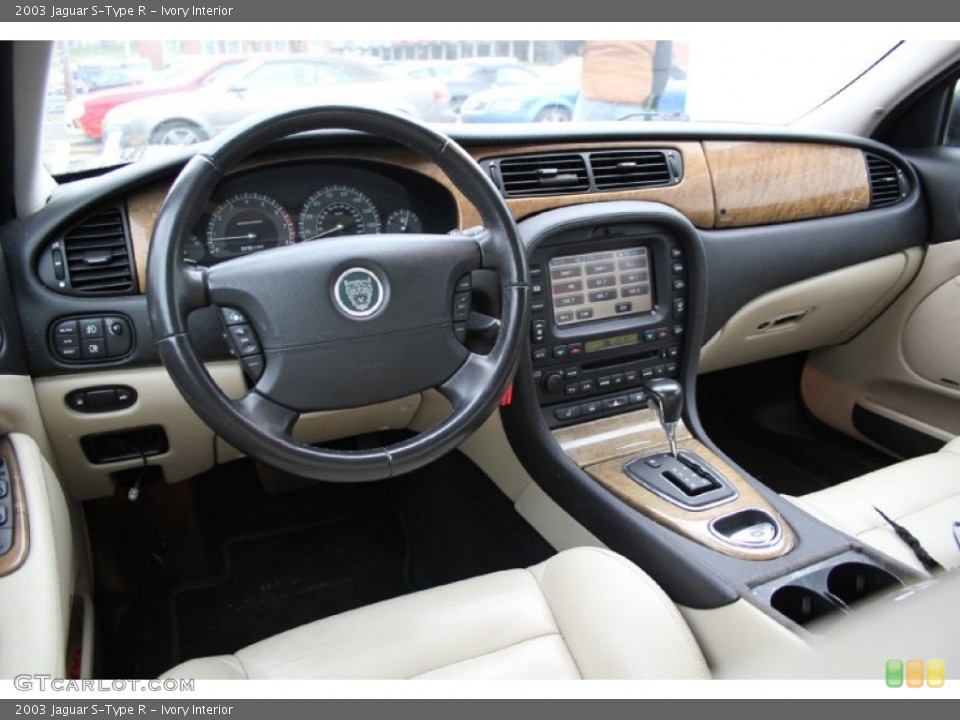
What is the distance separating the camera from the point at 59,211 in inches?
54.9

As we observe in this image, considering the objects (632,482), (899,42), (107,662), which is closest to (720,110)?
(899,42)

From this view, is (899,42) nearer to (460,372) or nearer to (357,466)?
(460,372)

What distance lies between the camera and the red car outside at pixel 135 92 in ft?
5.26

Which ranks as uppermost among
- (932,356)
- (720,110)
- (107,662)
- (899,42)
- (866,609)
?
(899,42)

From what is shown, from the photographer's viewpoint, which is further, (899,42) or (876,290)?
(876,290)

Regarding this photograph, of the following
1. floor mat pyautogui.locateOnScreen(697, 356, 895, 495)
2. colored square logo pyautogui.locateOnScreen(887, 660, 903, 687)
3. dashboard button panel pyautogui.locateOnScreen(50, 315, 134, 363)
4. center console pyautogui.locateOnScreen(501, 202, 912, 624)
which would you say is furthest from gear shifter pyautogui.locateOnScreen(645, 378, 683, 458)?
colored square logo pyautogui.locateOnScreen(887, 660, 903, 687)

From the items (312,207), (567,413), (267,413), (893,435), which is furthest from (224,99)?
(893,435)

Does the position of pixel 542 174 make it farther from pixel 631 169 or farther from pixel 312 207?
pixel 312 207

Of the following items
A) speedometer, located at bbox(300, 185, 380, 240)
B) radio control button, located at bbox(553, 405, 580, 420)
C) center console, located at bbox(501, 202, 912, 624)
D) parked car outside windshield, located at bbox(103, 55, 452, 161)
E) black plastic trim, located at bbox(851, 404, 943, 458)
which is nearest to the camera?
center console, located at bbox(501, 202, 912, 624)

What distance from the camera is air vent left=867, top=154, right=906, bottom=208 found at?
2230 millimetres

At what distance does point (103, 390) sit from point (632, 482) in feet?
3.42

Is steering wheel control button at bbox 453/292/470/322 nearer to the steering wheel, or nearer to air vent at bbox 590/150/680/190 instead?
the steering wheel

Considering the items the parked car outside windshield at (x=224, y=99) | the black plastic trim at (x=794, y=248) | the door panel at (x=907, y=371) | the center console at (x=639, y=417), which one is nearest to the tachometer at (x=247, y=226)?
the parked car outside windshield at (x=224, y=99)

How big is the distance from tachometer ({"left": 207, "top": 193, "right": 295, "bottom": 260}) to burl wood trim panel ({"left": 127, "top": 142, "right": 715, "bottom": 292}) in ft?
0.24
